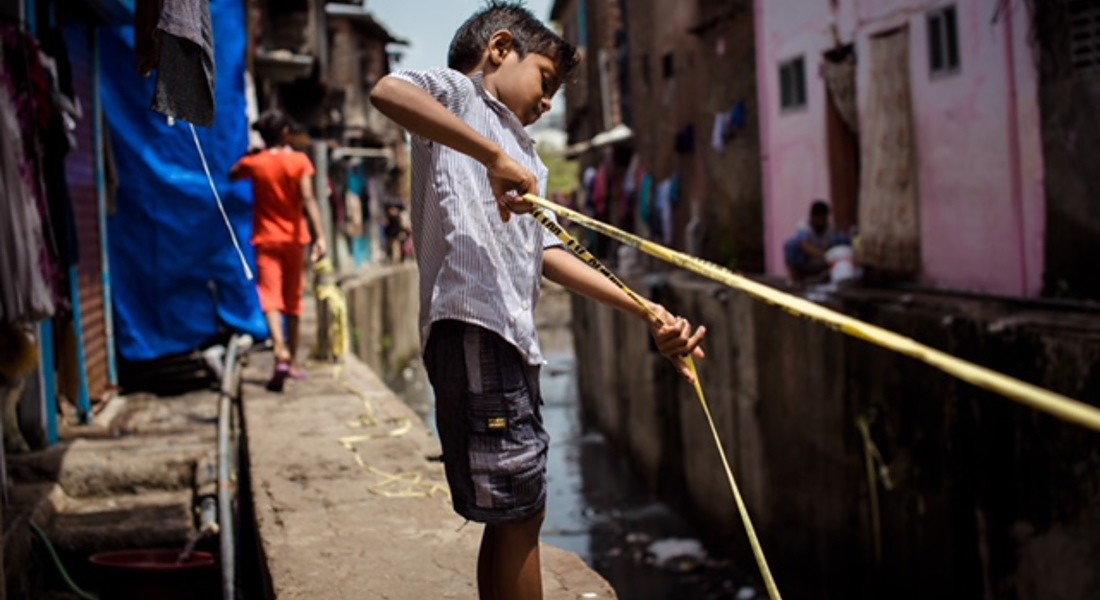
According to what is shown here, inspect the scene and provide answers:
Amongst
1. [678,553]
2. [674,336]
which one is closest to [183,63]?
[674,336]

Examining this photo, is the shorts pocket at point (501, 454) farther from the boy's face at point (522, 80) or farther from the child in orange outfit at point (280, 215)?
the child in orange outfit at point (280, 215)

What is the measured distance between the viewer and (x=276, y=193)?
24.6 feet

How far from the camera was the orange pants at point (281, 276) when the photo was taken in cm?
746

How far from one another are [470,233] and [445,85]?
1.06ft

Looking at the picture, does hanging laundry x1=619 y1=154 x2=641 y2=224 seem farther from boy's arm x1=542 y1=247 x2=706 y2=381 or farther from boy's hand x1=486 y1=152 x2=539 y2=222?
boy's hand x1=486 y1=152 x2=539 y2=222

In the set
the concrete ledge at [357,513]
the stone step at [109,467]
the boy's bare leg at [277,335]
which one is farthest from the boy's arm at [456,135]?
the boy's bare leg at [277,335]

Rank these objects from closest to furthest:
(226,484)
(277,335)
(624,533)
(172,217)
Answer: (226,484) < (277,335) < (172,217) < (624,533)

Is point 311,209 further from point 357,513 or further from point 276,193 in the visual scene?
point 357,513

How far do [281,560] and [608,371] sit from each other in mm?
13122

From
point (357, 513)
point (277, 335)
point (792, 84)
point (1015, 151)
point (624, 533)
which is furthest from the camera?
point (792, 84)

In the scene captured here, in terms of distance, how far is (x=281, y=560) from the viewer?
3727mm

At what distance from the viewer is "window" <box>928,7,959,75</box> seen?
32.6 ft

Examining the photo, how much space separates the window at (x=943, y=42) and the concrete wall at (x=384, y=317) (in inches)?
318

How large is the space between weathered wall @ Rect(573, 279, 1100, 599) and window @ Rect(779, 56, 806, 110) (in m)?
2.34
